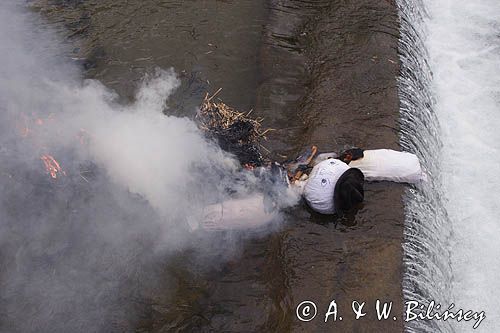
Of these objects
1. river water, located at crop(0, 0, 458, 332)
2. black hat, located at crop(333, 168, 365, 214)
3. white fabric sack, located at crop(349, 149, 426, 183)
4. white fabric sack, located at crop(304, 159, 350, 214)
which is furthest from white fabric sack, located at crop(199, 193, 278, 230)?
white fabric sack, located at crop(349, 149, 426, 183)

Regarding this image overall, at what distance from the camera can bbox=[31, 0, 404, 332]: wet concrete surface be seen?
15.2 ft

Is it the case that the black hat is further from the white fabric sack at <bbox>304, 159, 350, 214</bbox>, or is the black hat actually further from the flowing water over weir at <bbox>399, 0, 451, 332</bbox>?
the flowing water over weir at <bbox>399, 0, 451, 332</bbox>

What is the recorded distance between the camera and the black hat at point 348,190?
16.1 ft

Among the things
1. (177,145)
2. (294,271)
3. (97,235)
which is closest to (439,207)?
(294,271)

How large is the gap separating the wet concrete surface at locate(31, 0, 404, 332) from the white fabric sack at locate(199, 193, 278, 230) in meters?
0.17

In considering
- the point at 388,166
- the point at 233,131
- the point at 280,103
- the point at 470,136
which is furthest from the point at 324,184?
the point at 470,136

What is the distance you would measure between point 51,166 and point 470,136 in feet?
17.6

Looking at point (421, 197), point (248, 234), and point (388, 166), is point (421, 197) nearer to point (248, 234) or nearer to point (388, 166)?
point (388, 166)

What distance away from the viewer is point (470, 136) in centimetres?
712

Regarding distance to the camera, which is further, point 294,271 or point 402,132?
point 402,132

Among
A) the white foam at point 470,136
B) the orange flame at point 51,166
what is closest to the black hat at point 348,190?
the white foam at point 470,136

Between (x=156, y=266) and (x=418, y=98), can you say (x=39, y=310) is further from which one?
(x=418, y=98)

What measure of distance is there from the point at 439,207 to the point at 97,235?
3769mm

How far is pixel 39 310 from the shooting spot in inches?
183
